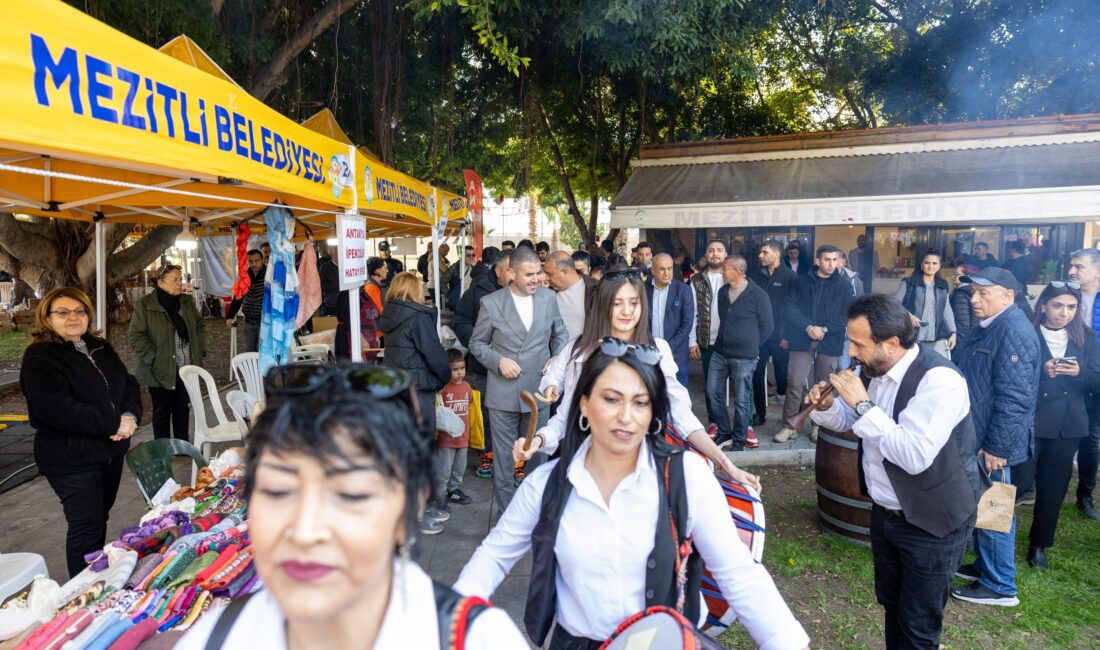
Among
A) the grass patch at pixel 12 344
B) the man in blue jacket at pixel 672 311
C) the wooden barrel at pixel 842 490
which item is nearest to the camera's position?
the wooden barrel at pixel 842 490

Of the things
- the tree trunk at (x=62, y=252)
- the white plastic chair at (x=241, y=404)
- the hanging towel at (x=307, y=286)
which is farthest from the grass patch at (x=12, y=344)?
the hanging towel at (x=307, y=286)

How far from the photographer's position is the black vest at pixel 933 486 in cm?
233

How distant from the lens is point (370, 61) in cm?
1055

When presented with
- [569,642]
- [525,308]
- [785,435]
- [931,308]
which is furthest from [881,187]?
[569,642]

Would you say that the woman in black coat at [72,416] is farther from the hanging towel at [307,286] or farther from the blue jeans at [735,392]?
the blue jeans at [735,392]

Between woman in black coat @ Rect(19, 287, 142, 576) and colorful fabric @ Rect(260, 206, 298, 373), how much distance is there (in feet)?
4.11

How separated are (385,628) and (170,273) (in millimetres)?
5607

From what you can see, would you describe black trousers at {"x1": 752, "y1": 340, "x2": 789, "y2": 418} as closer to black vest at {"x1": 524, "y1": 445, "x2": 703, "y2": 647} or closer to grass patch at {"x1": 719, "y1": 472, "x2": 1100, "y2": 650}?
grass patch at {"x1": 719, "y1": 472, "x2": 1100, "y2": 650}

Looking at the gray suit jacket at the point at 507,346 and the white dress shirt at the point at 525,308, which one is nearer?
the gray suit jacket at the point at 507,346

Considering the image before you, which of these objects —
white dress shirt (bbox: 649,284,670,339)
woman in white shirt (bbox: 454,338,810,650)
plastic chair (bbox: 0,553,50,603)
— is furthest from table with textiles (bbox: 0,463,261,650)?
white dress shirt (bbox: 649,284,670,339)

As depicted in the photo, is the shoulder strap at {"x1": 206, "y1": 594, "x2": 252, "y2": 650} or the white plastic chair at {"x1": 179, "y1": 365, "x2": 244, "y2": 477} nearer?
the shoulder strap at {"x1": 206, "y1": 594, "x2": 252, "y2": 650}

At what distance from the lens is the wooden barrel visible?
13.7 feet

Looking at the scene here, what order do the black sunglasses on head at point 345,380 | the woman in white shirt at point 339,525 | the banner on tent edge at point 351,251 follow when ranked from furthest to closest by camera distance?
the banner on tent edge at point 351,251, the black sunglasses on head at point 345,380, the woman in white shirt at point 339,525

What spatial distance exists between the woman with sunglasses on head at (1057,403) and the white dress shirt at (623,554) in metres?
3.30
